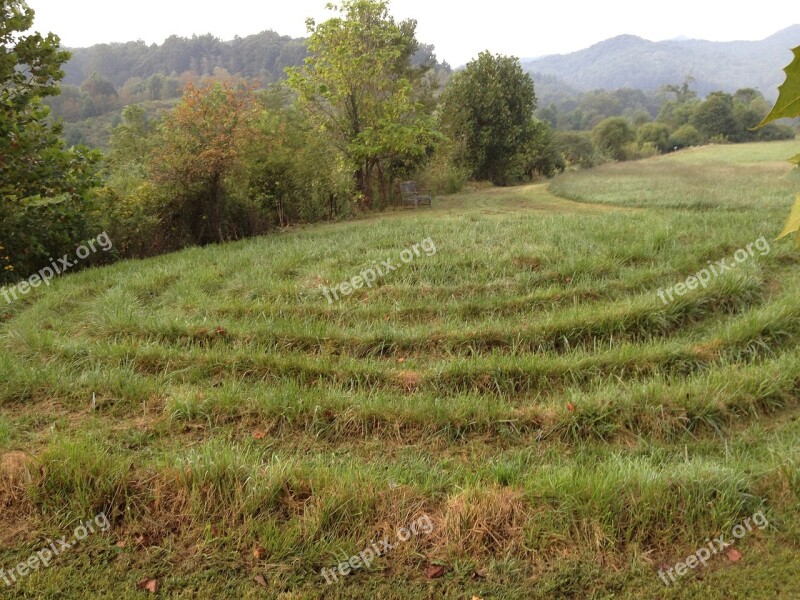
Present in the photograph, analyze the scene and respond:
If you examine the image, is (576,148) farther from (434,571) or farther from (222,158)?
(434,571)

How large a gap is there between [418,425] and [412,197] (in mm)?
13155

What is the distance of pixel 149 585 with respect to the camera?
2.44 meters

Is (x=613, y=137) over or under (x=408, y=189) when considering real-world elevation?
over

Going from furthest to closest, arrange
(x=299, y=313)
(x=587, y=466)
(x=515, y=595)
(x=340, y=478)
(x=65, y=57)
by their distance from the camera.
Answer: (x=65, y=57) → (x=299, y=313) → (x=587, y=466) → (x=340, y=478) → (x=515, y=595)

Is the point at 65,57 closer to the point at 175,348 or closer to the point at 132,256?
the point at 132,256

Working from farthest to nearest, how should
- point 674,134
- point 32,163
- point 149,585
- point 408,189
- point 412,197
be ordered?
point 674,134 < point 408,189 < point 412,197 < point 32,163 < point 149,585

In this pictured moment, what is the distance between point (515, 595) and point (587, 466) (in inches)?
45.7

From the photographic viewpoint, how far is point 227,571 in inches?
99.3

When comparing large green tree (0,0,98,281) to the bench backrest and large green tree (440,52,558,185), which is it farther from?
large green tree (440,52,558,185)

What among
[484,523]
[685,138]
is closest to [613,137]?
[685,138]

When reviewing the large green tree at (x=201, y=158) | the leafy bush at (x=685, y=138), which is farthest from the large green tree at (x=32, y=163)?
the leafy bush at (x=685, y=138)

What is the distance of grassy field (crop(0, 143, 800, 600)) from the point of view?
2.55 meters

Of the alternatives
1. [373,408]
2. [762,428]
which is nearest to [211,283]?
[373,408]

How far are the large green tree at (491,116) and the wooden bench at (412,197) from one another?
8417mm
